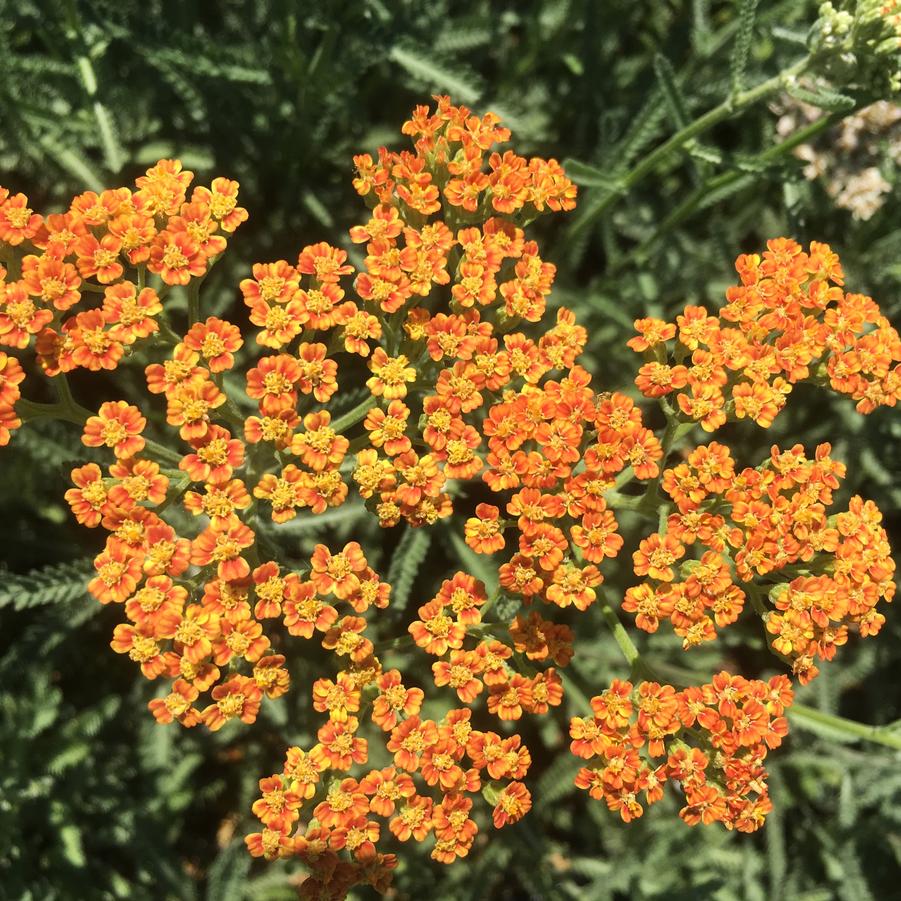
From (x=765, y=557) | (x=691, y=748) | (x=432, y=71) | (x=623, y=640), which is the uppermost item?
(x=432, y=71)

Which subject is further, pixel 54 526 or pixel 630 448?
pixel 54 526

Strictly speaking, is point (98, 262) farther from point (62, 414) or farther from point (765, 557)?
point (765, 557)

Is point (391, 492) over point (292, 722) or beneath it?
over

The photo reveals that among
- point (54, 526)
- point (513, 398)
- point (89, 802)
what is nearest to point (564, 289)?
point (513, 398)

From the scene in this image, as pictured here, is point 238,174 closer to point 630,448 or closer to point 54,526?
point 54,526

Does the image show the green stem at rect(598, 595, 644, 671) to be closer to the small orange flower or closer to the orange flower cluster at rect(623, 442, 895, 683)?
Result: the orange flower cluster at rect(623, 442, 895, 683)

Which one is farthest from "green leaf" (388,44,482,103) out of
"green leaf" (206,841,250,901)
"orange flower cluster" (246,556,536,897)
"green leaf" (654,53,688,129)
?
"green leaf" (206,841,250,901)

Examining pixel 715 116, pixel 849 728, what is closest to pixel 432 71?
pixel 715 116
